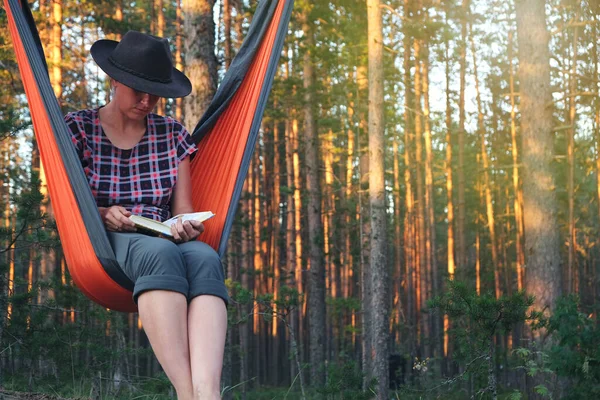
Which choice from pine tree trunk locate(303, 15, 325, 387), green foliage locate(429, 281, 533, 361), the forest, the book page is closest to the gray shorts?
the book page

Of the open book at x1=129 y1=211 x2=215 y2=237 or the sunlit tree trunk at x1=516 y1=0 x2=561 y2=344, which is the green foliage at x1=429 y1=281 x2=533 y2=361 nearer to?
the open book at x1=129 y1=211 x2=215 y2=237

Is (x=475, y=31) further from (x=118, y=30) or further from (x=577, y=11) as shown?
(x=118, y=30)

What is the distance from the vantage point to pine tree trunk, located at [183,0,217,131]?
638 cm

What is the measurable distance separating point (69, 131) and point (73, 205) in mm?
293

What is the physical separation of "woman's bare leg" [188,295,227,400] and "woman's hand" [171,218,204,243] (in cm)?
30

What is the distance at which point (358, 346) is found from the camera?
2600 cm

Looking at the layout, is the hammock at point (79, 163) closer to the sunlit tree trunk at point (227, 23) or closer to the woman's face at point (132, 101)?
the woman's face at point (132, 101)

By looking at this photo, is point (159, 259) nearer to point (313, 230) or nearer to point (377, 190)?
point (377, 190)

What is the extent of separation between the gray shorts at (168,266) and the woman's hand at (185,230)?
67mm

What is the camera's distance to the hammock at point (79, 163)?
2453 mm

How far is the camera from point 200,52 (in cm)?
638

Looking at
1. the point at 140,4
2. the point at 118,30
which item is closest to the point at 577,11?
the point at 118,30

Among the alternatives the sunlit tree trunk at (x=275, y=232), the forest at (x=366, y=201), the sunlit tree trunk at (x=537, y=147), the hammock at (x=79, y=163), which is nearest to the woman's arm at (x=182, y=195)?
the hammock at (x=79, y=163)

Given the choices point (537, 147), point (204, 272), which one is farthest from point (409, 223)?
point (204, 272)
